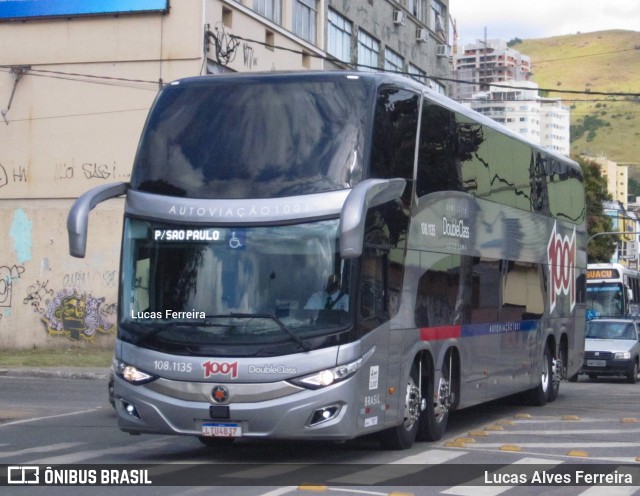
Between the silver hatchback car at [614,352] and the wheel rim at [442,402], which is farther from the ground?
the wheel rim at [442,402]

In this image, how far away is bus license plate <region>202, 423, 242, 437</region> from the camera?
1123cm

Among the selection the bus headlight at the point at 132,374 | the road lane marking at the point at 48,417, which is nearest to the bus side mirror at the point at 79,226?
the bus headlight at the point at 132,374

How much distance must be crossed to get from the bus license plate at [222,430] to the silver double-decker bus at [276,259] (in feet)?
0.05

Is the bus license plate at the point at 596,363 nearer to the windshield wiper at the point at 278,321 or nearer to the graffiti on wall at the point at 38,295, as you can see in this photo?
the graffiti on wall at the point at 38,295

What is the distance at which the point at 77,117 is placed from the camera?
33.4 m

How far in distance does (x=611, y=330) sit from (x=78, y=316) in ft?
48.1

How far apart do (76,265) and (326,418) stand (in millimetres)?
23341

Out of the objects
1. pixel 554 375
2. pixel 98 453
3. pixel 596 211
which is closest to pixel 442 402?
pixel 98 453

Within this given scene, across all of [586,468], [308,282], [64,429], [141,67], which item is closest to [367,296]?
[308,282]

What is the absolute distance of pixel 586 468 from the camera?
38.3ft

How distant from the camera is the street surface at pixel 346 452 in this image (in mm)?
10203

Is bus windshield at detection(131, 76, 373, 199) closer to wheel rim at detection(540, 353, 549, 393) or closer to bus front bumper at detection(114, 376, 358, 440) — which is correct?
bus front bumper at detection(114, 376, 358, 440)

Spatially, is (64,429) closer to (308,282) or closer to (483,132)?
(308,282)

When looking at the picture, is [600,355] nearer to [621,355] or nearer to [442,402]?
[621,355]
